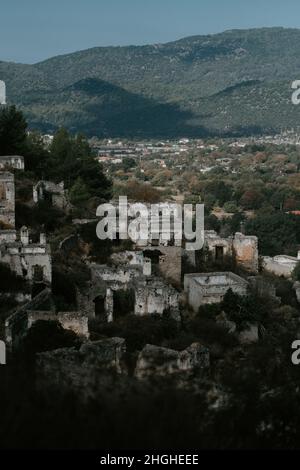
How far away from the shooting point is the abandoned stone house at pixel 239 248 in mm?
23828

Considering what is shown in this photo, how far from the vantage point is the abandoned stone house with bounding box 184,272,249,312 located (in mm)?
17750

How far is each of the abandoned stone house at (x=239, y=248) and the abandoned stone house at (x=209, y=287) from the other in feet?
14.0

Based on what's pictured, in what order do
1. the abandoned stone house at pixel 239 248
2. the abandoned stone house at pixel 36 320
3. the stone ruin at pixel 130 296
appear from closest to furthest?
the abandoned stone house at pixel 36 320 → the stone ruin at pixel 130 296 → the abandoned stone house at pixel 239 248

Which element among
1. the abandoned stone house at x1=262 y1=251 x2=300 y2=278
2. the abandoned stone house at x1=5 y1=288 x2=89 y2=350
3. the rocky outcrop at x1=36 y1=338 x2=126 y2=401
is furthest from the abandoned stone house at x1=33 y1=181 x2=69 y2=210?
the rocky outcrop at x1=36 y1=338 x2=126 y2=401

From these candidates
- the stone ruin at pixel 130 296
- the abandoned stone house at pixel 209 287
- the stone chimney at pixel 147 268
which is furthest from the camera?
the stone chimney at pixel 147 268

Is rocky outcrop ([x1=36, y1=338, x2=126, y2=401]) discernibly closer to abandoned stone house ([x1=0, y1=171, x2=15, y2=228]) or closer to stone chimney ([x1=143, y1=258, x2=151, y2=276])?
stone chimney ([x1=143, y1=258, x2=151, y2=276])

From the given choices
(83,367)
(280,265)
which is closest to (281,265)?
(280,265)

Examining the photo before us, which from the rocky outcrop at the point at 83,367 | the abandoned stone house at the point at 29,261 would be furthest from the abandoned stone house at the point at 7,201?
the rocky outcrop at the point at 83,367

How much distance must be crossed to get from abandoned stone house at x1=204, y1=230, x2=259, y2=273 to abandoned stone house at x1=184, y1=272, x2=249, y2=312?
428 cm

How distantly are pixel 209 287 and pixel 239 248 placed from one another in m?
6.29

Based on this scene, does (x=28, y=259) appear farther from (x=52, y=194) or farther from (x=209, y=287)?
Result: (x=52, y=194)

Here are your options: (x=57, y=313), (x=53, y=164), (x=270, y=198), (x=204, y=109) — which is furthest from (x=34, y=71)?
(x=57, y=313)

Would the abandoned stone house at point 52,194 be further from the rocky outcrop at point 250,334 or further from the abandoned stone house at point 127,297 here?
the rocky outcrop at point 250,334

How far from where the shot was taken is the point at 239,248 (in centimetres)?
2402
